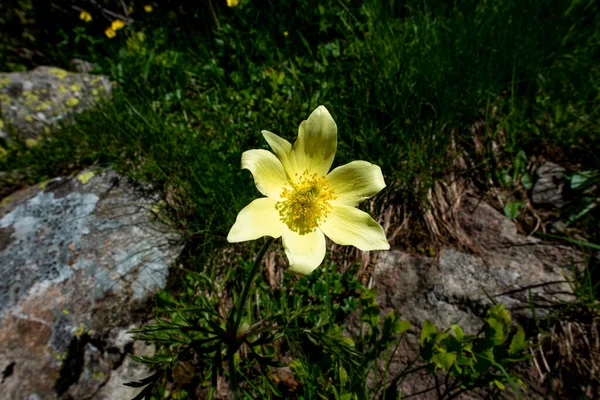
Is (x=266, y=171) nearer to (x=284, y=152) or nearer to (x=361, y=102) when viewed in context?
(x=284, y=152)

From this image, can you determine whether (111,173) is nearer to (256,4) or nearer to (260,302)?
(260,302)

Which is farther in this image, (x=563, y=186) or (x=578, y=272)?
(x=563, y=186)

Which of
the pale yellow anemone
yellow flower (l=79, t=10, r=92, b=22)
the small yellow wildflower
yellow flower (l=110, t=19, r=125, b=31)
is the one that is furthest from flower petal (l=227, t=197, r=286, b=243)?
yellow flower (l=79, t=10, r=92, b=22)

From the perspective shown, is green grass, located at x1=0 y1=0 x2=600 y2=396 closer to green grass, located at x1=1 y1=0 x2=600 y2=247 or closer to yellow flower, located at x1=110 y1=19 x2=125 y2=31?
green grass, located at x1=1 y1=0 x2=600 y2=247

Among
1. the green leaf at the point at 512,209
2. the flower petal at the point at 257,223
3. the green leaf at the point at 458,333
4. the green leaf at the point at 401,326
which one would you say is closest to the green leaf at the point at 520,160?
the green leaf at the point at 512,209

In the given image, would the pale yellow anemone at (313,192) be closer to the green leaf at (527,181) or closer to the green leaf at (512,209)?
the green leaf at (512,209)

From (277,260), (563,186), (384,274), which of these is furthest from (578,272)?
(277,260)

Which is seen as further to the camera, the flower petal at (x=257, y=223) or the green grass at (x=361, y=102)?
the green grass at (x=361, y=102)
